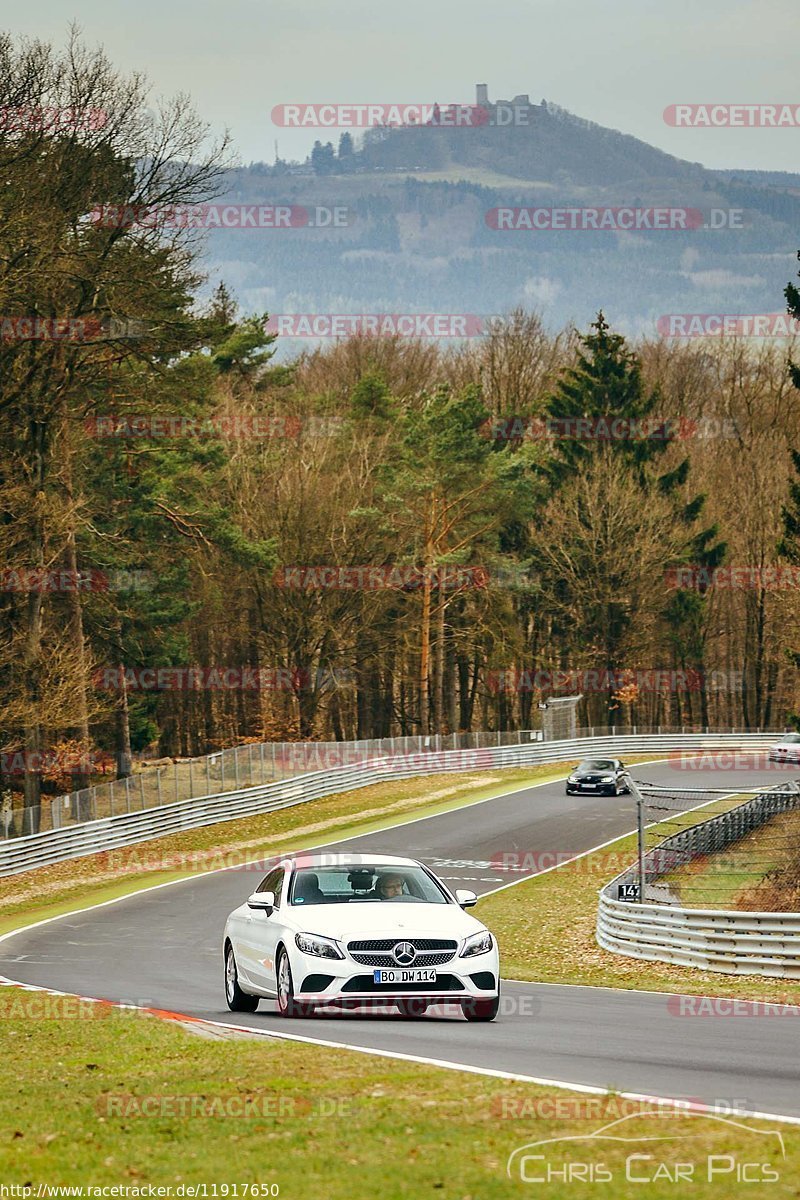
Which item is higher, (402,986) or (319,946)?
(319,946)

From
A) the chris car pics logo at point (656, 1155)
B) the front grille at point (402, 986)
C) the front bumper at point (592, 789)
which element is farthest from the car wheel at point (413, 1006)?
the front bumper at point (592, 789)

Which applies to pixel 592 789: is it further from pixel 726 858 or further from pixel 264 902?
pixel 264 902

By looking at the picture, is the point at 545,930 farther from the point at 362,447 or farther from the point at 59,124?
the point at 362,447

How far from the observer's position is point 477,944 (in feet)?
45.2

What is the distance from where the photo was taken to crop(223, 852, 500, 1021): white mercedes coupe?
13.6 metres

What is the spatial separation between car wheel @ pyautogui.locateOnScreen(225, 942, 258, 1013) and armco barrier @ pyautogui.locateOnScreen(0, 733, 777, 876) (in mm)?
23910

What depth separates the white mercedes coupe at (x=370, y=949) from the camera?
13.6m

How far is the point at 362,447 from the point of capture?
75562mm

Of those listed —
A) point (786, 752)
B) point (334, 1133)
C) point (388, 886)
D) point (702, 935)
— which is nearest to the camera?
point (334, 1133)

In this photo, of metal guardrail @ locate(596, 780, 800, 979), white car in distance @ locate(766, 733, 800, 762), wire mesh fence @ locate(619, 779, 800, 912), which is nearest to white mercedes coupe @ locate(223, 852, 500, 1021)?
metal guardrail @ locate(596, 780, 800, 979)

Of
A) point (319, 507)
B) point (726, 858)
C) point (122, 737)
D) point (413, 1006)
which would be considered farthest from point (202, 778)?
point (413, 1006)

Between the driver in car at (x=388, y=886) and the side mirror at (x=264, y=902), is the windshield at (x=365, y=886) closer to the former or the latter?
the driver in car at (x=388, y=886)

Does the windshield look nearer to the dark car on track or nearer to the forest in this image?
the forest

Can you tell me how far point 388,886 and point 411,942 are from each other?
1.30m
